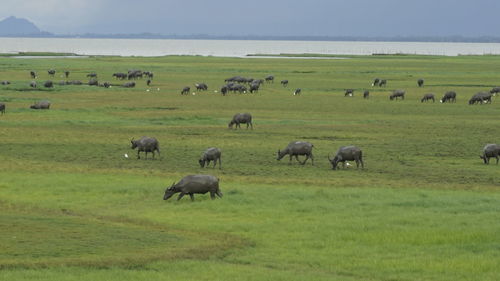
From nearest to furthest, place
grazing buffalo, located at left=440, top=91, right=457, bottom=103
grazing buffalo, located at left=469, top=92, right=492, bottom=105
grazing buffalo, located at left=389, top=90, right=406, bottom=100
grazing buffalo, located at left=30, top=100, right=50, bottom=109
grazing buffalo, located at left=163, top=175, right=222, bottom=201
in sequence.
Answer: grazing buffalo, located at left=163, top=175, right=222, bottom=201
grazing buffalo, located at left=30, top=100, right=50, bottom=109
grazing buffalo, located at left=469, top=92, right=492, bottom=105
grazing buffalo, located at left=440, top=91, right=457, bottom=103
grazing buffalo, located at left=389, top=90, right=406, bottom=100

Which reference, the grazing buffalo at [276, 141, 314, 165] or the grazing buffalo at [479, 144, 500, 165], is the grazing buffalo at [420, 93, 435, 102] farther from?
the grazing buffalo at [276, 141, 314, 165]

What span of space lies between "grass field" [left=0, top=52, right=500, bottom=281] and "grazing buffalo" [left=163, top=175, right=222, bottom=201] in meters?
0.40

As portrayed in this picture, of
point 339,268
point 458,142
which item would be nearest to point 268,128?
point 458,142

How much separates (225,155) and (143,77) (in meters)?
62.2

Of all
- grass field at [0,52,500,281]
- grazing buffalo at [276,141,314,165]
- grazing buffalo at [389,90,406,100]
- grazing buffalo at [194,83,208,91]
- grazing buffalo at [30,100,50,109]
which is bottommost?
grass field at [0,52,500,281]

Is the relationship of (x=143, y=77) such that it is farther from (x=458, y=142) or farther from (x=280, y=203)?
(x=280, y=203)

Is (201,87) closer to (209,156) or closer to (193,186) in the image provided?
(209,156)

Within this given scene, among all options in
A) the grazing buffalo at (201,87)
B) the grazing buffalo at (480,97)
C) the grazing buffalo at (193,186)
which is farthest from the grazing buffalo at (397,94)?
the grazing buffalo at (193,186)

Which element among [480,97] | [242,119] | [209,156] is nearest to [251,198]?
[209,156]

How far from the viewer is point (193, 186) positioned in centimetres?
2855

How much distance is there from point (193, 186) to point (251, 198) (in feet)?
6.33

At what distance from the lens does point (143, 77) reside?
102m

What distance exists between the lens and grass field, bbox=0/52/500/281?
20203 mm

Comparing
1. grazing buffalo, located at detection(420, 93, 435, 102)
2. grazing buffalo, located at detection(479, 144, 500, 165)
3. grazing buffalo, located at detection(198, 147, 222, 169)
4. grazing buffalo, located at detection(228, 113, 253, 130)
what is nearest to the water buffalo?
grazing buffalo, located at detection(198, 147, 222, 169)
